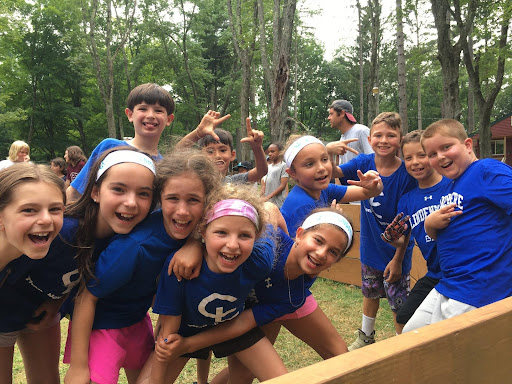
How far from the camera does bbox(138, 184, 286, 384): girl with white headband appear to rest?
1970 millimetres

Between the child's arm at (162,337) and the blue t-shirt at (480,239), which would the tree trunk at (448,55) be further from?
the child's arm at (162,337)

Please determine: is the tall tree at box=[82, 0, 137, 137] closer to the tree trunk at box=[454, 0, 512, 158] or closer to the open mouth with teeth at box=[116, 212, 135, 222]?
the tree trunk at box=[454, 0, 512, 158]

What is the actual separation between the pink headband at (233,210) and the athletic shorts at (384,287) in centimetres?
217

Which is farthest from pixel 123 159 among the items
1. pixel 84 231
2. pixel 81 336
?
pixel 81 336

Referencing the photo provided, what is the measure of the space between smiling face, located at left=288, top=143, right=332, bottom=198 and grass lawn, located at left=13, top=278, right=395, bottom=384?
1887 mm

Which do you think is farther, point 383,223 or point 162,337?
point 383,223

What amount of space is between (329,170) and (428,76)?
41.3 m

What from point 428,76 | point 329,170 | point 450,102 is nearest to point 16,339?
point 329,170

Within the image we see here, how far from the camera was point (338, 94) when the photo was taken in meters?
44.5

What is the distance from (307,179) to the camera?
116 inches

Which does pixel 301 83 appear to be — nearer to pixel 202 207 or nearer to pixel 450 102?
pixel 450 102

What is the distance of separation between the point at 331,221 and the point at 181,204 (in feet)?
3.00

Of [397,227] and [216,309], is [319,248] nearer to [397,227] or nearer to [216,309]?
[216,309]

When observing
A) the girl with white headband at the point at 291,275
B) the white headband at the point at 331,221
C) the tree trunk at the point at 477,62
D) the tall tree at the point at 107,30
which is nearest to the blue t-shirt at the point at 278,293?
the girl with white headband at the point at 291,275
